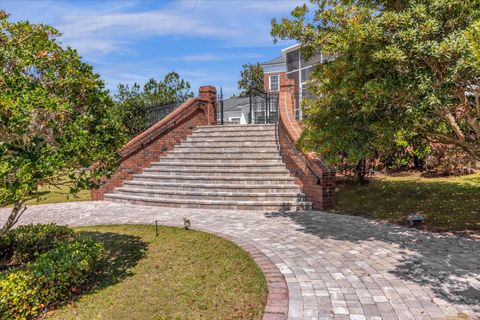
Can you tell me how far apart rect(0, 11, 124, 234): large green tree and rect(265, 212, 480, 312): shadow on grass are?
4859 mm

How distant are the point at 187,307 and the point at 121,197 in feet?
27.2

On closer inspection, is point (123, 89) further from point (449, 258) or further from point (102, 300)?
point (449, 258)

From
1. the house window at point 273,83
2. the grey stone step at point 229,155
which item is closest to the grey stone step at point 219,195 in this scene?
the grey stone step at point 229,155

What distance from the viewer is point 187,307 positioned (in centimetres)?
410

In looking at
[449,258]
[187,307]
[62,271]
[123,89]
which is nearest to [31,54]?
[62,271]

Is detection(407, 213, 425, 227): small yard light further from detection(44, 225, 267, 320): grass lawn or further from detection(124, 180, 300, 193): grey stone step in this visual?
detection(44, 225, 267, 320): grass lawn

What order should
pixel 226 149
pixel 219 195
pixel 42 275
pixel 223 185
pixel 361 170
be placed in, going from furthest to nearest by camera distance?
pixel 226 149, pixel 361 170, pixel 223 185, pixel 219 195, pixel 42 275

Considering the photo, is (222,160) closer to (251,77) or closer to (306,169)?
(306,169)

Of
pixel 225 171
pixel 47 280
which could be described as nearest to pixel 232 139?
pixel 225 171

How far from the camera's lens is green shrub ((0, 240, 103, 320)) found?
3.78 metres

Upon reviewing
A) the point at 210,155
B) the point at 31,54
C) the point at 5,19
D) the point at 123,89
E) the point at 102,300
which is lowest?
the point at 102,300

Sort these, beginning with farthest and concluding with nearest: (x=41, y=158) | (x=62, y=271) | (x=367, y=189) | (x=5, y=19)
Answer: (x=367, y=189) < (x=5, y=19) < (x=62, y=271) < (x=41, y=158)

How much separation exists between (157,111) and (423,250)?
1596 centimetres

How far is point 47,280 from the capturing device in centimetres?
416
